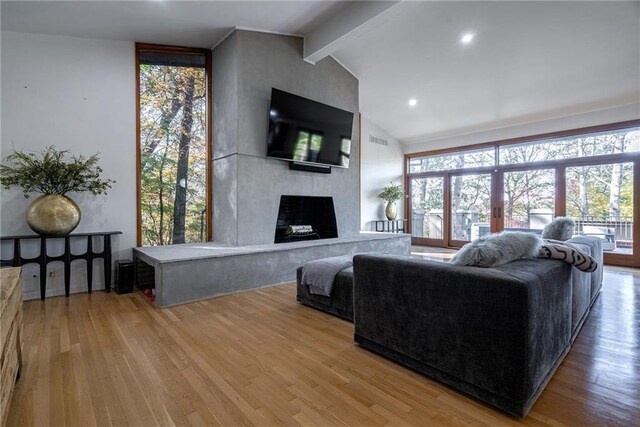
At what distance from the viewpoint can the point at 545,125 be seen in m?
6.08

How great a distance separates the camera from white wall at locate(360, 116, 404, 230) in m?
7.28

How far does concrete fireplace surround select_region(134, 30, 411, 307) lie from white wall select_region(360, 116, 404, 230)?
2.46 metres

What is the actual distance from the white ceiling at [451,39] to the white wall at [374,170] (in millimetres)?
1330

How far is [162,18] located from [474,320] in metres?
4.41

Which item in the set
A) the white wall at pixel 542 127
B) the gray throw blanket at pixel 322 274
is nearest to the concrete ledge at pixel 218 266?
the gray throw blanket at pixel 322 274

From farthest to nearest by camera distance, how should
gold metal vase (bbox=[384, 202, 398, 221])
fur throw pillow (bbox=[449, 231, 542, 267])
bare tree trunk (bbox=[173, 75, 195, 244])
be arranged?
gold metal vase (bbox=[384, 202, 398, 221]) < bare tree trunk (bbox=[173, 75, 195, 244]) < fur throw pillow (bbox=[449, 231, 542, 267])

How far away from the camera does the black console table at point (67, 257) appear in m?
3.22

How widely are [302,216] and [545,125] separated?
5229mm

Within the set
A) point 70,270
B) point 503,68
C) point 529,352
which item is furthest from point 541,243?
point 70,270

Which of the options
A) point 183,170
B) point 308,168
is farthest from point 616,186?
point 183,170

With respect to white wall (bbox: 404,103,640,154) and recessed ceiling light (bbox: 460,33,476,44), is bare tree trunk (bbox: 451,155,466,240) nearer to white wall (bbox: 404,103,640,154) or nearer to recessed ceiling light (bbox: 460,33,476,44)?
white wall (bbox: 404,103,640,154)

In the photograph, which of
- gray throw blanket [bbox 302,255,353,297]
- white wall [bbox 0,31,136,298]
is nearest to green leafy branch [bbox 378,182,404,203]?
gray throw blanket [bbox 302,255,353,297]

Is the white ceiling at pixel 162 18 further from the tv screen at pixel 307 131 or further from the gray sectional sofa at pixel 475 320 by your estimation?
the gray sectional sofa at pixel 475 320

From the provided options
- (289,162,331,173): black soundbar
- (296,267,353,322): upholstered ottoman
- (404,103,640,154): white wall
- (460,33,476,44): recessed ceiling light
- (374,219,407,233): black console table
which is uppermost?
(460,33,476,44): recessed ceiling light
